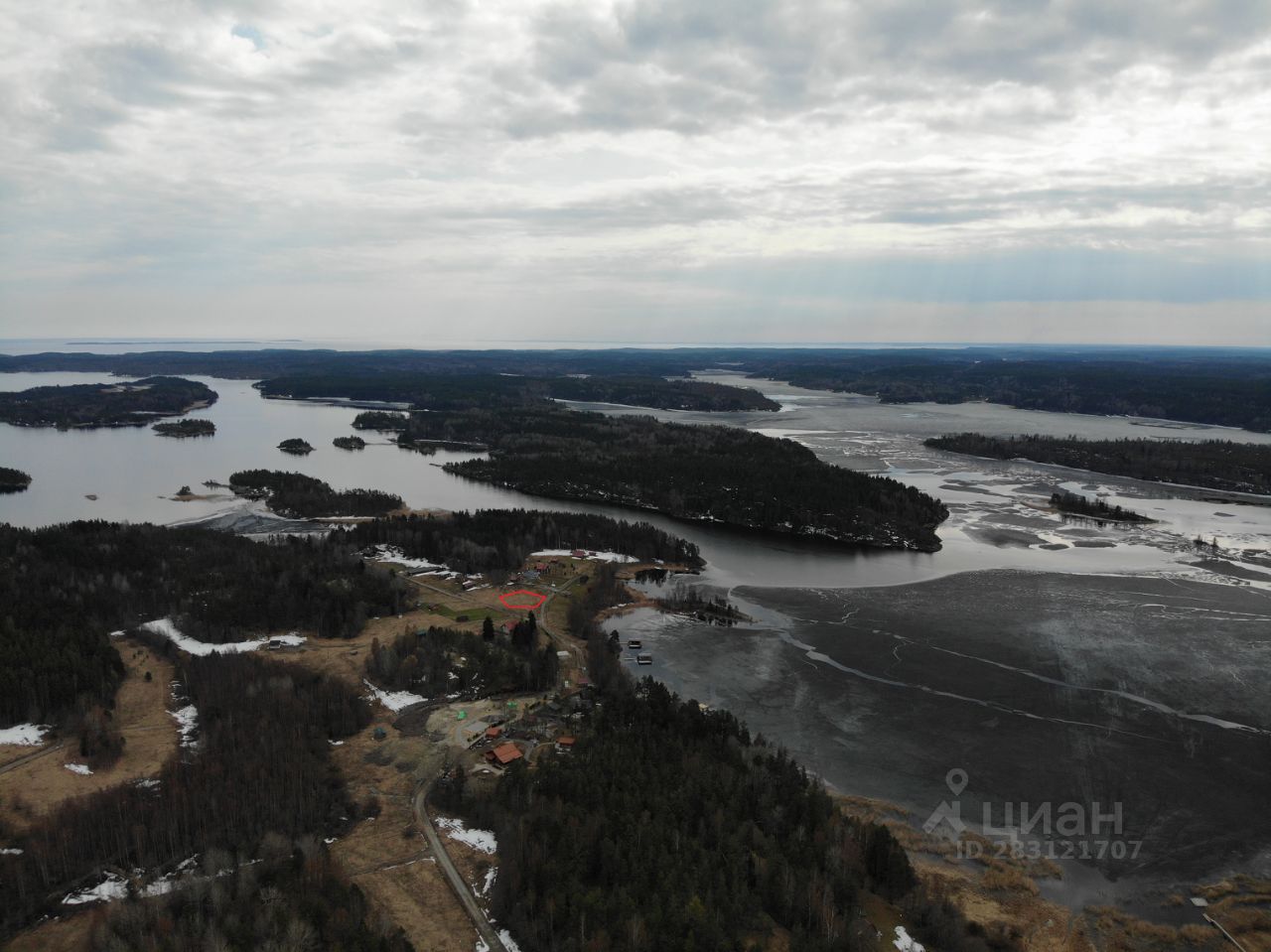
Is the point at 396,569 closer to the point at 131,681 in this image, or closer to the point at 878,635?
the point at 131,681

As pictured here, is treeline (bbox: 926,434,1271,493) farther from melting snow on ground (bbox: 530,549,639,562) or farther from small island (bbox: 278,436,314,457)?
small island (bbox: 278,436,314,457)

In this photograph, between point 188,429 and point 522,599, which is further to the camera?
point 188,429

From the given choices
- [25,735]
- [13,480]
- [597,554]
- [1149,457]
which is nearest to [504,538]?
[597,554]

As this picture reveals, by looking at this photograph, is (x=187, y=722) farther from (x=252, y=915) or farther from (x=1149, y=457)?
(x=1149, y=457)

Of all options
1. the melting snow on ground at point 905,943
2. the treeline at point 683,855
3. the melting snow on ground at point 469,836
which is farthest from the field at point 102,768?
the melting snow on ground at point 905,943

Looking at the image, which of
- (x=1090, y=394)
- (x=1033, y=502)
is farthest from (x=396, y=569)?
(x=1090, y=394)

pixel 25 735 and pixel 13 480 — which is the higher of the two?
pixel 13 480
